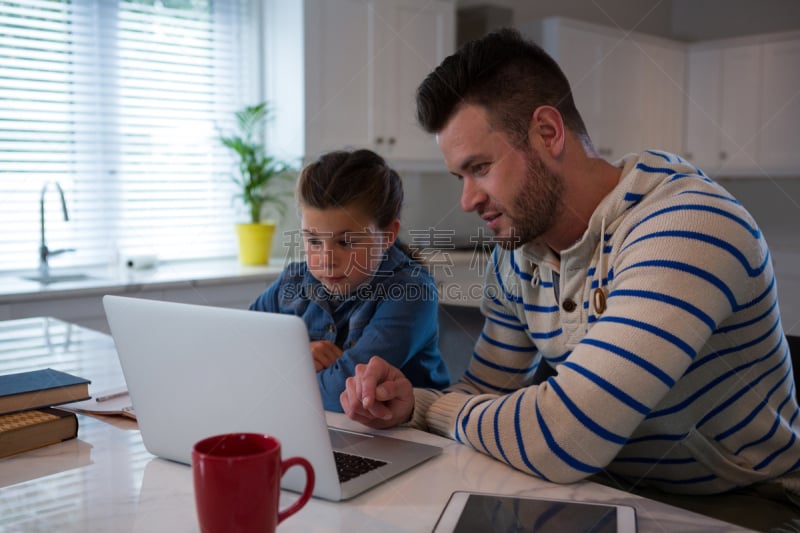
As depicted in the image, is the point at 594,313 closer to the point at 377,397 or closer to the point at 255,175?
the point at 377,397

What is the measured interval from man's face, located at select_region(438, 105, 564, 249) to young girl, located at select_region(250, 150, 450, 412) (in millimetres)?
344

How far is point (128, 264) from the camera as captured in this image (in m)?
3.15

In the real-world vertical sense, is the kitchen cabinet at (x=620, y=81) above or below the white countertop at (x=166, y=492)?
above

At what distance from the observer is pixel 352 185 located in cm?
167

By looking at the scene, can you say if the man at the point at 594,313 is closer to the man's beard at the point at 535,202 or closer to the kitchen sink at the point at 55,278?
the man's beard at the point at 535,202

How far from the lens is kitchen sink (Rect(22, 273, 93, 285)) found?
2.98 metres

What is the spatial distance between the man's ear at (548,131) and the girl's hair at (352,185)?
516mm

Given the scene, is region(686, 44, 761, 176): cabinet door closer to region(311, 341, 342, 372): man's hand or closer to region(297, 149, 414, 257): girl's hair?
region(297, 149, 414, 257): girl's hair

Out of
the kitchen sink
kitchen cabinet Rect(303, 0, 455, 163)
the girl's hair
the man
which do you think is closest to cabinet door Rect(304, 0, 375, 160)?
kitchen cabinet Rect(303, 0, 455, 163)

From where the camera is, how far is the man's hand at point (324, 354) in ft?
4.84

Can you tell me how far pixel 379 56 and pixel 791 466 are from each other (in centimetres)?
293

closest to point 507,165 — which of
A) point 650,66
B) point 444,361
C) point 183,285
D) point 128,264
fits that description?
point 444,361

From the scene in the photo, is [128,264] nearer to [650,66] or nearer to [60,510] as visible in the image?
[60,510]

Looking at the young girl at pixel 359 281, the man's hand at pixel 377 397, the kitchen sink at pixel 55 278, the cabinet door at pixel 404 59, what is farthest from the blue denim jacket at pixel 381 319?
the cabinet door at pixel 404 59
